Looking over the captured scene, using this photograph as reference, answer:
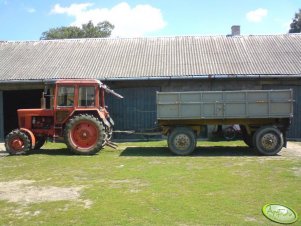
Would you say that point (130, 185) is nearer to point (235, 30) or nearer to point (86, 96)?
point (86, 96)

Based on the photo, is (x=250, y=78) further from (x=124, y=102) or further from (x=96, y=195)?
(x=96, y=195)

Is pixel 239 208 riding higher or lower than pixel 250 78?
lower

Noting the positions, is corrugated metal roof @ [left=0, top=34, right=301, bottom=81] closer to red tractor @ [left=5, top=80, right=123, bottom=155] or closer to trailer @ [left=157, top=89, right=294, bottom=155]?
red tractor @ [left=5, top=80, right=123, bottom=155]

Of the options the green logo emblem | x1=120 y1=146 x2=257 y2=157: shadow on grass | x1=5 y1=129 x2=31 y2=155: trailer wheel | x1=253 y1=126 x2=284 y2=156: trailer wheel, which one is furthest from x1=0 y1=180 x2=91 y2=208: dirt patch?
x1=253 y1=126 x2=284 y2=156: trailer wheel

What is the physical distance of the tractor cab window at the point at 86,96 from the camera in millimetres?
12906

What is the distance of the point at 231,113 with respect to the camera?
12133 millimetres

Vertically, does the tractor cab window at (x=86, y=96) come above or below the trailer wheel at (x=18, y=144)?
above

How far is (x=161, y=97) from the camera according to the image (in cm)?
1231

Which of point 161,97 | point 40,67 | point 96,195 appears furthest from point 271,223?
point 40,67

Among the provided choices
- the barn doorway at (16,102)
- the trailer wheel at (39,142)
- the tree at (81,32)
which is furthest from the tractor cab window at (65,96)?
the tree at (81,32)

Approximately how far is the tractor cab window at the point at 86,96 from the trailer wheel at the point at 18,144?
6.73 feet

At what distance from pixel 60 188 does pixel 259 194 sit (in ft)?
12.2

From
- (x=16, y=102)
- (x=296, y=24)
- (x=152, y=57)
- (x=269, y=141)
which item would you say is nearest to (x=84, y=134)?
(x=269, y=141)

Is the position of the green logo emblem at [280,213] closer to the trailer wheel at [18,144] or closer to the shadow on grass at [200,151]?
the shadow on grass at [200,151]
